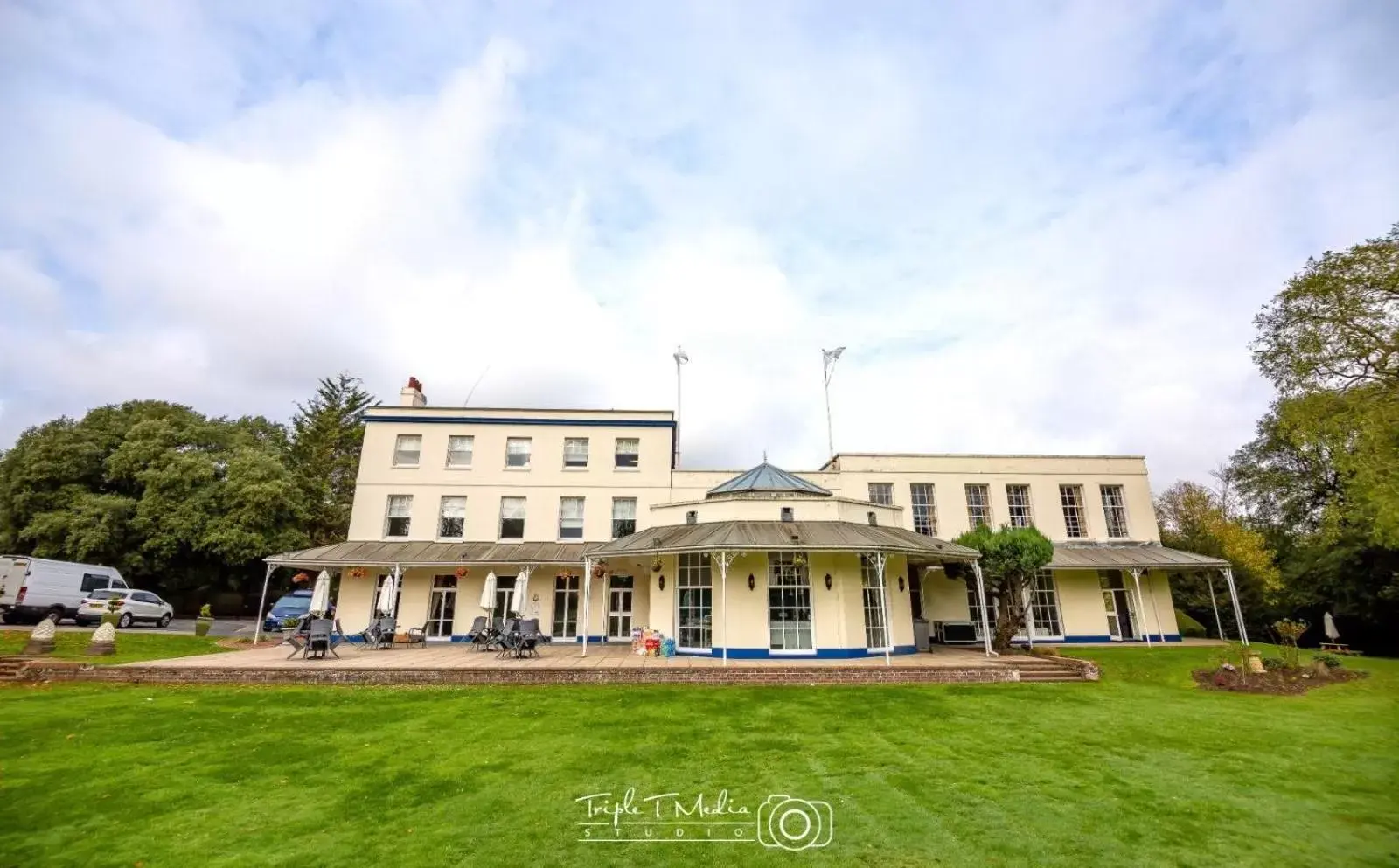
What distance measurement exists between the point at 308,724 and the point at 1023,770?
34.9 feet

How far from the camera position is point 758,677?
1283 cm

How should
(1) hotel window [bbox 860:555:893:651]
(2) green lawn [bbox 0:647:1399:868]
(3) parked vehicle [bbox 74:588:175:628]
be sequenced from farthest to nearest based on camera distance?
(3) parked vehicle [bbox 74:588:175:628] → (1) hotel window [bbox 860:555:893:651] → (2) green lawn [bbox 0:647:1399:868]

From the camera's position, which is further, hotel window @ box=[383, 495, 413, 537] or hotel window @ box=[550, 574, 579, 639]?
hotel window @ box=[383, 495, 413, 537]

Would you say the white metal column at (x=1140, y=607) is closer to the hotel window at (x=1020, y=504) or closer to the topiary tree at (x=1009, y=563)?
the hotel window at (x=1020, y=504)

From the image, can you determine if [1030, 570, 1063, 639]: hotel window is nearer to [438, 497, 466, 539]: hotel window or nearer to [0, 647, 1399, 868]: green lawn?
[0, 647, 1399, 868]: green lawn

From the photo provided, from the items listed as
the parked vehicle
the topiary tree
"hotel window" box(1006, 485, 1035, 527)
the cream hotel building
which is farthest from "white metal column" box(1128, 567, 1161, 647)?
the parked vehicle

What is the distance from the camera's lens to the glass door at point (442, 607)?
66.0 feet

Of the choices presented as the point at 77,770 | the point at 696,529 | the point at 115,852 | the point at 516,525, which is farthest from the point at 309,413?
the point at 115,852

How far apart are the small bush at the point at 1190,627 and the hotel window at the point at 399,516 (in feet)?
105

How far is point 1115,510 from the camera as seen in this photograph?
2297 cm

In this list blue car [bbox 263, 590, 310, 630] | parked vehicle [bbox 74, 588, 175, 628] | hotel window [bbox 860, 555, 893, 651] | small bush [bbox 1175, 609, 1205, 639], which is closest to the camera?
hotel window [bbox 860, 555, 893, 651]

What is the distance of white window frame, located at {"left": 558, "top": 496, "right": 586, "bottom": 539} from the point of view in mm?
21453

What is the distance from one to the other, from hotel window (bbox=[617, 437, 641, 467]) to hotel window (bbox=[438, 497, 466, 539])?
6.19 metres

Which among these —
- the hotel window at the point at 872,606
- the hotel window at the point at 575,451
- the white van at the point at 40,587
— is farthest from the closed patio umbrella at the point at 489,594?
the white van at the point at 40,587
